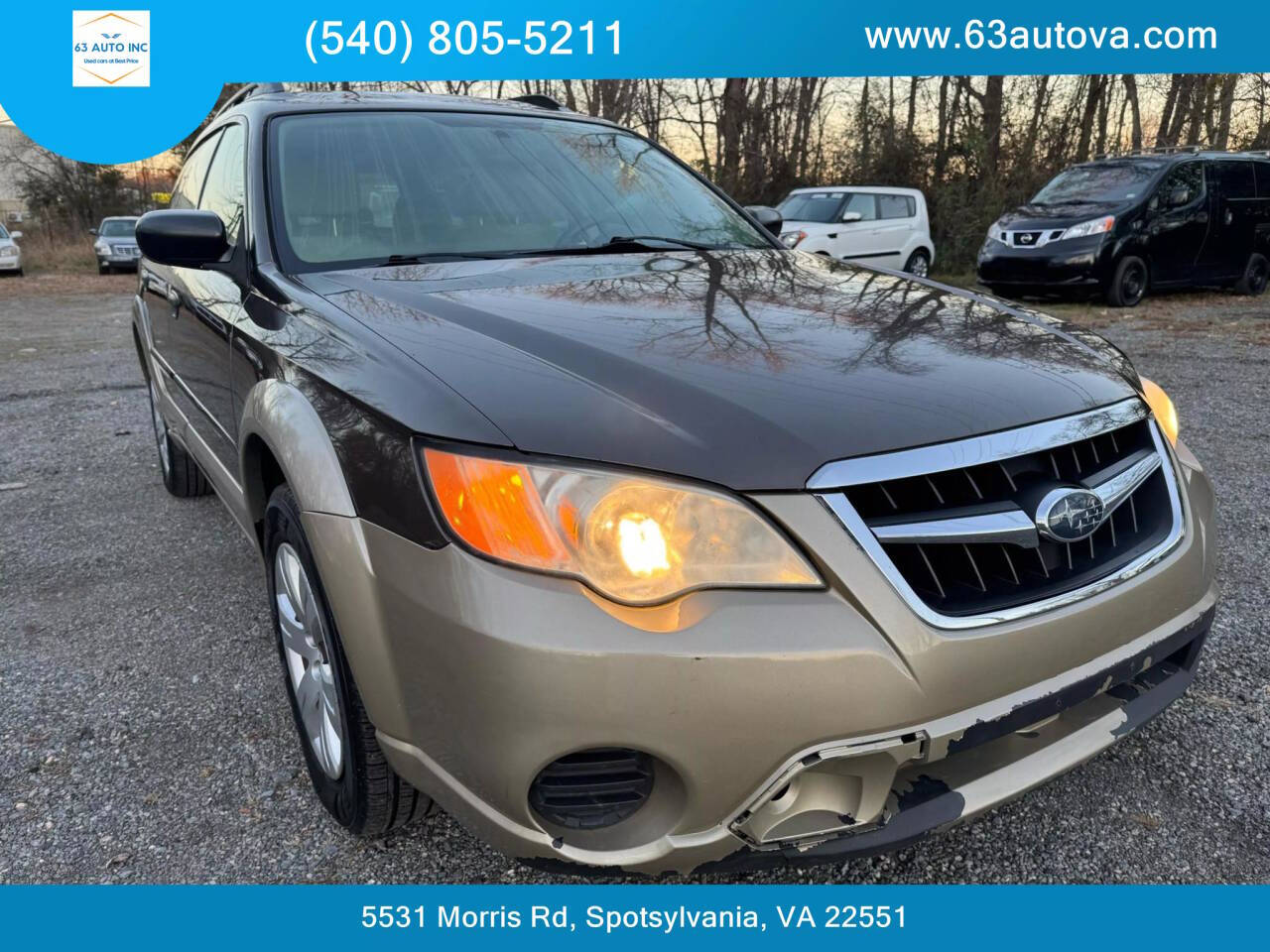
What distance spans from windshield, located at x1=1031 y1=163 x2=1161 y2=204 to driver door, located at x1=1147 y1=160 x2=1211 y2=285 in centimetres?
22

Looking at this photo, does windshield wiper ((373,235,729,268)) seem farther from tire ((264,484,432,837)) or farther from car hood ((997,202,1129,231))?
car hood ((997,202,1129,231))

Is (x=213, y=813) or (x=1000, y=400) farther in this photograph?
(x=213, y=813)

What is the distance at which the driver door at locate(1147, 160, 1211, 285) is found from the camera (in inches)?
400

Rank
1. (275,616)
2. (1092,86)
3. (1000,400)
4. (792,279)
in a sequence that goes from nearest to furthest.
Answer: 1. (1000,400)
2. (275,616)
3. (792,279)
4. (1092,86)

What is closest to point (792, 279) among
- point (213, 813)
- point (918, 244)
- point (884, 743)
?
point (884, 743)

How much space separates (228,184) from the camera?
9.48 feet

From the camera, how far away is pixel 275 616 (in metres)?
2.16

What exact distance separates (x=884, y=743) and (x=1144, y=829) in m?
0.97

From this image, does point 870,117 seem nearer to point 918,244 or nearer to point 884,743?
point 918,244

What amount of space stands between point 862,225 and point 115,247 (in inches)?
682

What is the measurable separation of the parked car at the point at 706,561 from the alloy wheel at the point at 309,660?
0.01 metres

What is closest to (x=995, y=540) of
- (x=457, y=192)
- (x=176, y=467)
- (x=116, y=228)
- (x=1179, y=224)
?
(x=457, y=192)

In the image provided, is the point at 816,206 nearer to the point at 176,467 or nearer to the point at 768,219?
the point at 768,219

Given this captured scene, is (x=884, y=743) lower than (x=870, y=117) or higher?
lower
